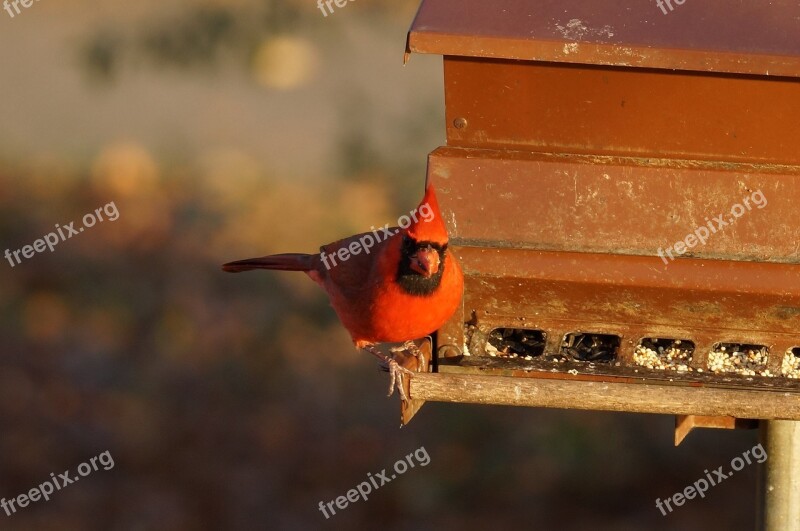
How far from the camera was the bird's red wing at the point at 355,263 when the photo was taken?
3916 mm

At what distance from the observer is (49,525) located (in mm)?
6910

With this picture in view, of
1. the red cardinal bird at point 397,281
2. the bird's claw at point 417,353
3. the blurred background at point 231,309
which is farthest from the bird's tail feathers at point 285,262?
the blurred background at point 231,309

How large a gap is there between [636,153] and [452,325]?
695 millimetres

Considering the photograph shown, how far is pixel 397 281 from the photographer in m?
3.75

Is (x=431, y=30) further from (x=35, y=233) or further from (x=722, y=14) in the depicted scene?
(x=35, y=233)

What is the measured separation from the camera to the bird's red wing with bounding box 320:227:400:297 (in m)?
3.92

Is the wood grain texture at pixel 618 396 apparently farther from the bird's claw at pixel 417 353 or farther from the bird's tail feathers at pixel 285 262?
the bird's tail feathers at pixel 285 262

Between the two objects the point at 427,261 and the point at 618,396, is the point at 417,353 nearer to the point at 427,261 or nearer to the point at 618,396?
the point at 427,261

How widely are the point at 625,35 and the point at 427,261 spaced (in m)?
0.76

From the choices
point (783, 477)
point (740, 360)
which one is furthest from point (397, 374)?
point (783, 477)

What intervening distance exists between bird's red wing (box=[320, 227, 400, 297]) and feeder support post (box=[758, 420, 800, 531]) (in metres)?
1.22

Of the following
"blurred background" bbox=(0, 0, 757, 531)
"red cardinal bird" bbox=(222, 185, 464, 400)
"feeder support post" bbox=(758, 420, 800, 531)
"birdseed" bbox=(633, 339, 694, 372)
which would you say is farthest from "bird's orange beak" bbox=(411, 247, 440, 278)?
"blurred background" bbox=(0, 0, 757, 531)

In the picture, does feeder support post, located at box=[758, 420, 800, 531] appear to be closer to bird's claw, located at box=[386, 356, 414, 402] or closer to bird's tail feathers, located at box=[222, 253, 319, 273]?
bird's claw, located at box=[386, 356, 414, 402]

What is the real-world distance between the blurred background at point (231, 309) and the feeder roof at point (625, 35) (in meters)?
3.52
